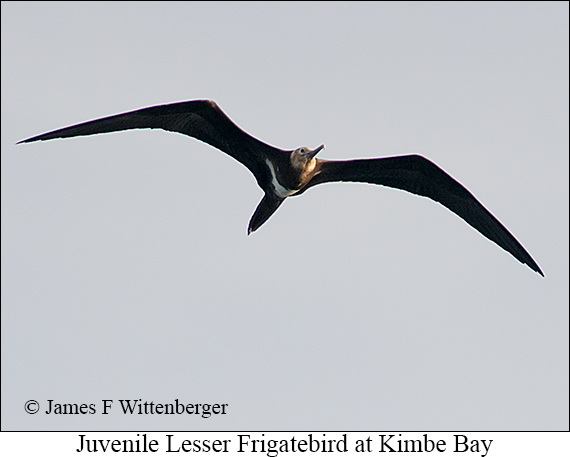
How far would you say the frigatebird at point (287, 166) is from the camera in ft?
40.7

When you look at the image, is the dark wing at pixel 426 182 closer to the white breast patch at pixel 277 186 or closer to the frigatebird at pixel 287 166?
the frigatebird at pixel 287 166

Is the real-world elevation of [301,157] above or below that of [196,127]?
below

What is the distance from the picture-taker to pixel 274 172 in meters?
13.0

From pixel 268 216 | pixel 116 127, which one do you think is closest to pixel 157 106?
pixel 116 127

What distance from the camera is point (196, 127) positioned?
42.0 ft

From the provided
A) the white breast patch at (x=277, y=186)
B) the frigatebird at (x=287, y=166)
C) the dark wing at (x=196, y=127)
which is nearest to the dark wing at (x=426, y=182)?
the frigatebird at (x=287, y=166)

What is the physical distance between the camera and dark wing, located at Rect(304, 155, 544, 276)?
13.3 metres

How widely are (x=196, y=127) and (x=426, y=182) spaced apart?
329 cm

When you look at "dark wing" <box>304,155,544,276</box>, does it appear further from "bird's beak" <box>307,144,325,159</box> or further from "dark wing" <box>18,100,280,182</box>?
"dark wing" <box>18,100,280,182</box>

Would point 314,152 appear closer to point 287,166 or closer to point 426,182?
point 287,166

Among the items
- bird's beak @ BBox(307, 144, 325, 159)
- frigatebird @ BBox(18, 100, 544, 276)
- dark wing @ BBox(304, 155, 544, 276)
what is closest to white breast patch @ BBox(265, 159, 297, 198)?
frigatebird @ BBox(18, 100, 544, 276)

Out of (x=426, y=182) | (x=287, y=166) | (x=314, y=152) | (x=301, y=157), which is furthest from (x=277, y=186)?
(x=426, y=182)
